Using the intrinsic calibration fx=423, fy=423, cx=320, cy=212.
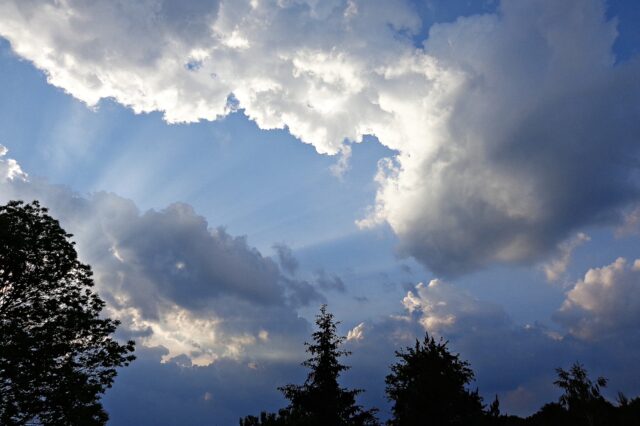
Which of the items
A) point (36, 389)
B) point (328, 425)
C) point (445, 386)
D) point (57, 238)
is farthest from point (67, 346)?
point (445, 386)

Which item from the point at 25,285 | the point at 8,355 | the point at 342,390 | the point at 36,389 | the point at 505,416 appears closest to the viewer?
the point at 8,355

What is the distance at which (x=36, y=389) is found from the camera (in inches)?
860

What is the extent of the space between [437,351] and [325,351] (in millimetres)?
9738

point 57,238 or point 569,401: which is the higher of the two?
point 57,238

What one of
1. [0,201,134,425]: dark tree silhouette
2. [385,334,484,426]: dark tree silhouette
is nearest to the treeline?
[385,334,484,426]: dark tree silhouette

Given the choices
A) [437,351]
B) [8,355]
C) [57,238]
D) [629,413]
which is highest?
[57,238]

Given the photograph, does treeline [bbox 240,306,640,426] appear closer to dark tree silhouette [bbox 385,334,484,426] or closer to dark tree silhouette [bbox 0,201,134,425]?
dark tree silhouette [bbox 385,334,484,426]

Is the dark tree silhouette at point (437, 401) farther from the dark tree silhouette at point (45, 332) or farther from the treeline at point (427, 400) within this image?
the dark tree silhouette at point (45, 332)

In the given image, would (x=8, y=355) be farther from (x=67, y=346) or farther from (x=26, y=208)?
(x=26, y=208)

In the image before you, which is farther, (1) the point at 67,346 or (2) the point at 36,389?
(1) the point at 67,346

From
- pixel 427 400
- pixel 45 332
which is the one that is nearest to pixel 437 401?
pixel 427 400

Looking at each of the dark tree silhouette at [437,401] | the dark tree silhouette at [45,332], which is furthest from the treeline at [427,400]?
the dark tree silhouette at [45,332]

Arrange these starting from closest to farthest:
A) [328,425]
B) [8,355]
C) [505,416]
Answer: [8,355] < [505,416] < [328,425]

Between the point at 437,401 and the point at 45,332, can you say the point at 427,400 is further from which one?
the point at 45,332
